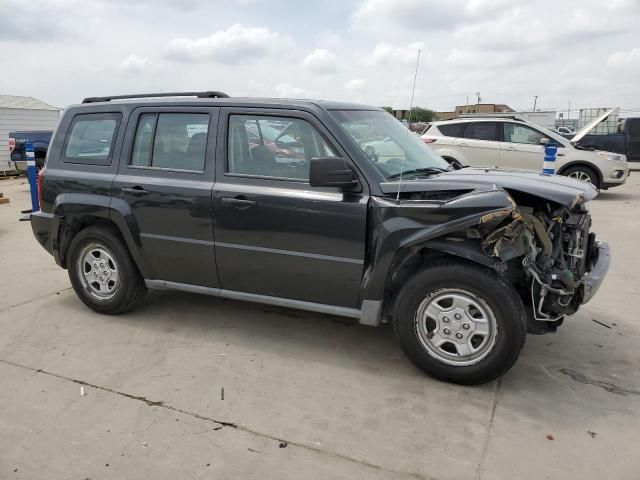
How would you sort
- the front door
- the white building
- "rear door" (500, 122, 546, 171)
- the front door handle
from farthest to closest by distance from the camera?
the white building, "rear door" (500, 122, 546, 171), the front door handle, the front door

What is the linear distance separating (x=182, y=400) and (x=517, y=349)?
2151 millimetres

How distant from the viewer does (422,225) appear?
340 cm

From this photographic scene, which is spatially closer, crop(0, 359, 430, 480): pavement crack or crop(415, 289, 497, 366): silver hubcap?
crop(0, 359, 430, 480): pavement crack

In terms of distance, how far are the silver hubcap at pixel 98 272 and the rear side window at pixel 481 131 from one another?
8524 millimetres

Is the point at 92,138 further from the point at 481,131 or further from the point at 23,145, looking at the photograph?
the point at 23,145

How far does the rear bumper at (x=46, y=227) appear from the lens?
473 cm

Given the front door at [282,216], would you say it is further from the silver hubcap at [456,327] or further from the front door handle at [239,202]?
the silver hubcap at [456,327]

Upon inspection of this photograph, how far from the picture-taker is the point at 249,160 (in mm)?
3992

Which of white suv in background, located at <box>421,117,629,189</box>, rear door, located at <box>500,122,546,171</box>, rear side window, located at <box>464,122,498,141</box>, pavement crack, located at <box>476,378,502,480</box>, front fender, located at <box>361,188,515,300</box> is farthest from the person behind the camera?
rear side window, located at <box>464,122,498,141</box>

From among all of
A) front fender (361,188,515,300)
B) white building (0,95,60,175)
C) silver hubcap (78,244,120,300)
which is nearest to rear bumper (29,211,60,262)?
silver hubcap (78,244,120,300)

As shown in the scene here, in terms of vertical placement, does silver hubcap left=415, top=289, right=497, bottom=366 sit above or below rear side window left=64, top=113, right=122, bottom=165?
below

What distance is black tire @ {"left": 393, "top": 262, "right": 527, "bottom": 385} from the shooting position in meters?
3.26

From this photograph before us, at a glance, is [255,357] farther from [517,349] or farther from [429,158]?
[429,158]

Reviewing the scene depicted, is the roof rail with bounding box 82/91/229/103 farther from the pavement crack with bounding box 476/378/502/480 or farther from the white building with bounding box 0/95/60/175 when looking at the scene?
the white building with bounding box 0/95/60/175
